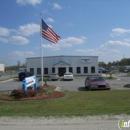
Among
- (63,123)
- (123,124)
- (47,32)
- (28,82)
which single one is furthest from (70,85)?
(123,124)

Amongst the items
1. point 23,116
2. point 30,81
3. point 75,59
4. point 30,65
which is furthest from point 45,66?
point 23,116

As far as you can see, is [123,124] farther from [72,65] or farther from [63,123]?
[72,65]

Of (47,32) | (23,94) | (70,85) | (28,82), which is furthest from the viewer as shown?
(70,85)

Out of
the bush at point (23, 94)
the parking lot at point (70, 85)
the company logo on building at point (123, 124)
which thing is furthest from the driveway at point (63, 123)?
the parking lot at point (70, 85)

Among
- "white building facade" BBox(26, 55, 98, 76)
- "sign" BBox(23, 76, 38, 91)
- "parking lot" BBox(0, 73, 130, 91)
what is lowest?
"parking lot" BBox(0, 73, 130, 91)

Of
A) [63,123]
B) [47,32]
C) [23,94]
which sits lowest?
[63,123]

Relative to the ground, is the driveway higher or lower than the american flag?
lower

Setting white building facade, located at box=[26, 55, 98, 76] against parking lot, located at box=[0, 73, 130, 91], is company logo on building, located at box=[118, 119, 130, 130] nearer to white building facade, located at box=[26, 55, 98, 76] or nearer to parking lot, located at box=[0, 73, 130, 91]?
parking lot, located at box=[0, 73, 130, 91]

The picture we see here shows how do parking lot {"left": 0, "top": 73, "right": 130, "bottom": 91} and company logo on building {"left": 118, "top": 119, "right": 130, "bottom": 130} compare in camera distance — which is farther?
parking lot {"left": 0, "top": 73, "right": 130, "bottom": 91}

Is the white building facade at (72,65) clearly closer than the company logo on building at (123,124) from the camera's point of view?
No

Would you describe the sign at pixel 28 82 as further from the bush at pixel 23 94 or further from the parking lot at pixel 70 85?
the parking lot at pixel 70 85

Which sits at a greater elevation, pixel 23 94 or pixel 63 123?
pixel 23 94

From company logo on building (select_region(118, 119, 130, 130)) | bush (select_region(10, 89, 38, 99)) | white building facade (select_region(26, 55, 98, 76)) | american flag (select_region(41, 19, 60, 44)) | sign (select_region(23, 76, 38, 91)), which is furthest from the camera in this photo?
white building facade (select_region(26, 55, 98, 76))

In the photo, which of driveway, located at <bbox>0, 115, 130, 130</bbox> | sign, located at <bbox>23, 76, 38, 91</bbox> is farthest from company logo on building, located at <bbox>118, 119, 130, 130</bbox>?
sign, located at <bbox>23, 76, 38, 91</bbox>
